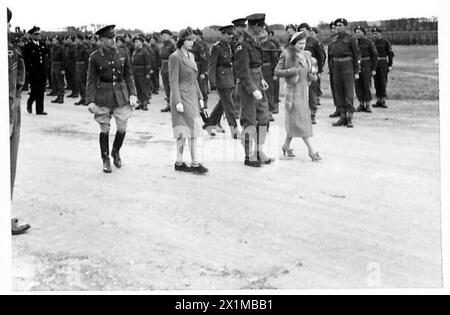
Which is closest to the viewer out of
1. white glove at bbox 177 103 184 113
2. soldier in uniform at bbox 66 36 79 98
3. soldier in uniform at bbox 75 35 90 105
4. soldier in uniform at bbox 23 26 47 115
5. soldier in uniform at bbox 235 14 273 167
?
white glove at bbox 177 103 184 113

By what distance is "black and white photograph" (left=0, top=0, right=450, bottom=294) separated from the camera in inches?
168

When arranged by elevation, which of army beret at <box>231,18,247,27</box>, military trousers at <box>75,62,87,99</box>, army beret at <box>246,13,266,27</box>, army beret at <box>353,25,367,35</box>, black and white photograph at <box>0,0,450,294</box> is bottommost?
black and white photograph at <box>0,0,450,294</box>

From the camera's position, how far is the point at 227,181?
6828 mm

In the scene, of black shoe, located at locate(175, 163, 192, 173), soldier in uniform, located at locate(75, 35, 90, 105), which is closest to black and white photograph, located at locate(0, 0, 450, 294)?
black shoe, located at locate(175, 163, 192, 173)

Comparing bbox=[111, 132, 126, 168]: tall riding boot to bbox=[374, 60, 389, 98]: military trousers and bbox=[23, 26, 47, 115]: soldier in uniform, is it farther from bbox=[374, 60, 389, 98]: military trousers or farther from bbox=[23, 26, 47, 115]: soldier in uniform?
bbox=[374, 60, 389, 98]: military trousers

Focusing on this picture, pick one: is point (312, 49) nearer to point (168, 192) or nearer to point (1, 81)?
point (168, 192)

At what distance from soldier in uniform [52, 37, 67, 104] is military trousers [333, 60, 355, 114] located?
276 inches

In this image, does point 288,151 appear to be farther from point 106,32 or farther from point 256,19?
point 106,32

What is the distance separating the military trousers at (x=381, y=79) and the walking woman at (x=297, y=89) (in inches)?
206

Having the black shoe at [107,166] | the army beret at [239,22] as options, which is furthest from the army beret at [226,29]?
the black shoe at [107,166]

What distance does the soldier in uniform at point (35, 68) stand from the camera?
12.3 meters

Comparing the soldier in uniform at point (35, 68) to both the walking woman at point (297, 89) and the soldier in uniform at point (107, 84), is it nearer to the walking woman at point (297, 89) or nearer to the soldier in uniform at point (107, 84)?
the soldier in uniform at point (107, 84)

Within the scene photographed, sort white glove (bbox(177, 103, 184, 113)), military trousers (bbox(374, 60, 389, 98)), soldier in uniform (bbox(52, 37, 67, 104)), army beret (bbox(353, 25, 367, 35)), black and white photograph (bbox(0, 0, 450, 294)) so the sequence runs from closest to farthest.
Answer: black and white photograph (bbox(0, 0, 450, 294)) → white glove (bbox(177, 103, 184, 113)) → army beret (bbox(353, 25, 367, 35)) → military trousers (bbox(374, 60, 389, 98)) → soldier in uniform (bbox(52, 37, 67, 104))
